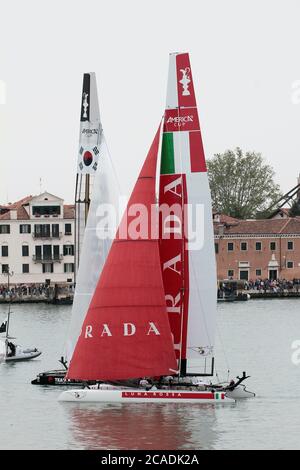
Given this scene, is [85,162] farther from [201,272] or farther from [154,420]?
[154,420]

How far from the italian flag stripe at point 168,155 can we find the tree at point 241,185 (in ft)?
284

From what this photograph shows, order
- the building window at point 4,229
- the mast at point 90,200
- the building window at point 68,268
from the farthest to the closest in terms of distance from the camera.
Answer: the building window at point 4,229 → the building window at point 68,268 → the mast at point 90,200

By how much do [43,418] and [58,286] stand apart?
212ft

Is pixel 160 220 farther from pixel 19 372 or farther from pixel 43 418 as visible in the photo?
pixel 19 372

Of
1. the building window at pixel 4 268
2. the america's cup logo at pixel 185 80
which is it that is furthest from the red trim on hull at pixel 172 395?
the building window at pixel 4 268

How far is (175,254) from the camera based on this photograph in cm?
3541

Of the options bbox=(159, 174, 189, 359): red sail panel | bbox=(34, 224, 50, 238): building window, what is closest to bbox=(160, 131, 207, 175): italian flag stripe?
bbox=(159, 174, 189, 359): red sail panel

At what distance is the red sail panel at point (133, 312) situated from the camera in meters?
34.6

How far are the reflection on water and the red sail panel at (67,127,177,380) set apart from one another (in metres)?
0.85

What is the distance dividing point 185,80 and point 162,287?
16.1ft

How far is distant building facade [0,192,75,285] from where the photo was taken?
Result: 98750mm

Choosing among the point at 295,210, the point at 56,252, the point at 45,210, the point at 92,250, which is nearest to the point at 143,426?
the point at 92,250

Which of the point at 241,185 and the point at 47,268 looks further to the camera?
the point at 241,185

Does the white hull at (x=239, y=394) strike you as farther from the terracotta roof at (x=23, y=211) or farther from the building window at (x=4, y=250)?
the building window at (x=4, y=250)
